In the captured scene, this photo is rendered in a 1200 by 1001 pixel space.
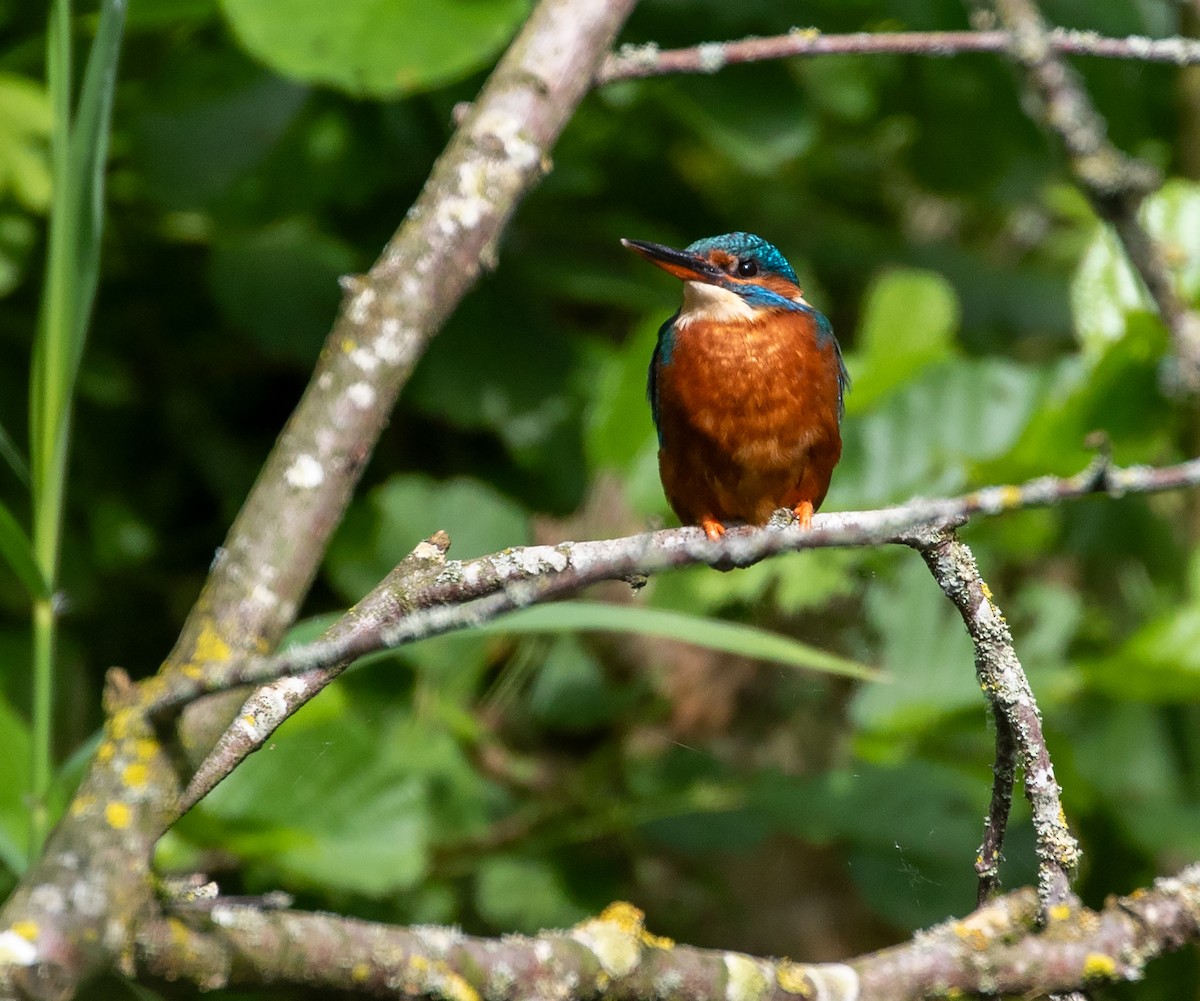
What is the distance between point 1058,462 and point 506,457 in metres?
1.31

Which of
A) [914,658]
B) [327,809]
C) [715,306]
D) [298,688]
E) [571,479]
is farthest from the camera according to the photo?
[571,479]

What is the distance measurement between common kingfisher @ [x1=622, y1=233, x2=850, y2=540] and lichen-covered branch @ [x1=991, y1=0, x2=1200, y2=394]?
2.93 feet

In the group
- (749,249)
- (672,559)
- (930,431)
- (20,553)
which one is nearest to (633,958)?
(672,559)

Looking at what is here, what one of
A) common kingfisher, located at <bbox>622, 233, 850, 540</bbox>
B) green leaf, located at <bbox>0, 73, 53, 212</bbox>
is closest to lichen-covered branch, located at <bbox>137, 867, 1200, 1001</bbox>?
common kingfisher, located at <bbox>622, 233, 850, 540</bbox>

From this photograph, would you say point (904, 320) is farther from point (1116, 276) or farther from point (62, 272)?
point (62, 272)

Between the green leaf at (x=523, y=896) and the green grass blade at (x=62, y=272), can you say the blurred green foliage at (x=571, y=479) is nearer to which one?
the green leaf at (x=523, y=896)

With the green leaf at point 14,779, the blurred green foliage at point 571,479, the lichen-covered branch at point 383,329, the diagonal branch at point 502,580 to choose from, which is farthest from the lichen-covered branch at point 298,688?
the blurred green foliage at point 571,479

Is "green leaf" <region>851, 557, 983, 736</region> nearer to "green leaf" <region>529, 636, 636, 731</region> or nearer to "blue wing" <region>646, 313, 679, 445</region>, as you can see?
"green leaf" <region>529, 636, 636, 731</region>

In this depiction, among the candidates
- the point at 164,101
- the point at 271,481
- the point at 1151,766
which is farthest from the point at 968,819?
the point at 164,101

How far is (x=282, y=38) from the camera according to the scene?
2188 millimetres

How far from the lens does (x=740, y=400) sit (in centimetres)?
185

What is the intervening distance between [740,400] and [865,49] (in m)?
0.49

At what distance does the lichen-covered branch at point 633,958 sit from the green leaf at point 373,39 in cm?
158

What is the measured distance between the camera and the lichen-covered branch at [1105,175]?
684mm
